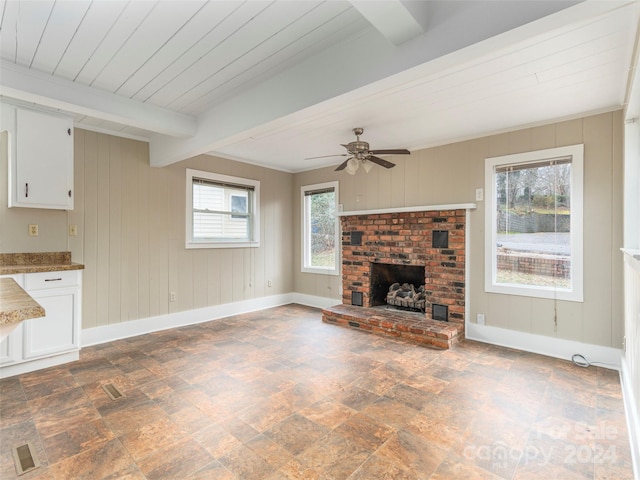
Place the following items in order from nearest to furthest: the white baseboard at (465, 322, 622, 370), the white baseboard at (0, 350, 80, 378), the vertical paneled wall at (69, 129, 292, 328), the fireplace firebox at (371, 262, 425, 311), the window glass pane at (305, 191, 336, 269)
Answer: the white baseboard at (0, 350, 80, 378) → the white baseboard at (465, 322, 622, 370) → the vertical paneled wall at (69, 129, 292, 328) → the fireplace firebox at (371, 262, 425, 311) → the window glass pane at (305, 191, 336, 269)

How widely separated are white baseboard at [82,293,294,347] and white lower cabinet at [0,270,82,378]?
545mm

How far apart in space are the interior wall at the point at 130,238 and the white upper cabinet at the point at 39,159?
35 centimetres

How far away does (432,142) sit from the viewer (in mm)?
4105

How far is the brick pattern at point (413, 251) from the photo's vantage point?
394 centimetres

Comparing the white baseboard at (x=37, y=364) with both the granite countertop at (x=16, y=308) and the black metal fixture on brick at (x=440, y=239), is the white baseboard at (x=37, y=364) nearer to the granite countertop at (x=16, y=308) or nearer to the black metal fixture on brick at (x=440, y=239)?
the granite countertop at (x=16, y=308)

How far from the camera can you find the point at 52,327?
3023 millimetres

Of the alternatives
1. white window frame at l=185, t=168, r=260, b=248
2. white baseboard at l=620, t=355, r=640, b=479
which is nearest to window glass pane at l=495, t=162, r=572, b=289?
white baseboard at l=620, t=355, r=640, b=479

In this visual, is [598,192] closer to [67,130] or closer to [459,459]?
[459,459]

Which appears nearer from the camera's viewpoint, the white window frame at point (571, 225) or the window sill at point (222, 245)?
the white window frame at point (571, 225)

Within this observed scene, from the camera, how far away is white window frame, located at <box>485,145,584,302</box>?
10.5 ft

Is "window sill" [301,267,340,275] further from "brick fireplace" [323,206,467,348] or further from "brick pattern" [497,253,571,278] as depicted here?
"brick pattern" [497,253,571,278]

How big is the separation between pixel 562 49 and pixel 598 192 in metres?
1.68

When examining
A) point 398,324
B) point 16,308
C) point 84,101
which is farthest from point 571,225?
point 84,101

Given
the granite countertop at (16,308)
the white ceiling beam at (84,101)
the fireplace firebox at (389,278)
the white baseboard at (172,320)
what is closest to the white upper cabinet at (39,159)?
the white ceiling beam at (84,101)
